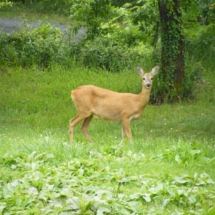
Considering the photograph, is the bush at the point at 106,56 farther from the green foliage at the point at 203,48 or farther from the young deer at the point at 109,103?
the young deer at the point at 109,103

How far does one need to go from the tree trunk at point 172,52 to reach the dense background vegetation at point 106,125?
2.0 inches

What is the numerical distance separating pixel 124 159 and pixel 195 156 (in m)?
0.96

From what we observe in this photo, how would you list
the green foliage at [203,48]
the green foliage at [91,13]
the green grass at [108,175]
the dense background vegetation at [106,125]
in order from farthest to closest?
the green foliage at [91,13] < the green foliage at [203,48] < the dense background vegetation at [106,125] < the green grass at [108,175]

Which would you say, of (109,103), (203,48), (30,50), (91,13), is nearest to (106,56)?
(91,13)

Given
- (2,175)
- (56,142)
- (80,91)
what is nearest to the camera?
(2,175)

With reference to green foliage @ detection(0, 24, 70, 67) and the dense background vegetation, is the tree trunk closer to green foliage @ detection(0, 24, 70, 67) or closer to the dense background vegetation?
the dense background vegetation

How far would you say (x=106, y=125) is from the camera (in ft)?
42.6

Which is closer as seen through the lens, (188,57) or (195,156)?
(195,156)

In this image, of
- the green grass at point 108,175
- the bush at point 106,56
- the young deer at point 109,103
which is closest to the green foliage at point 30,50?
the bush at point 106,56

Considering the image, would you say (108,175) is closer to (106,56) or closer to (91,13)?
(106,56)

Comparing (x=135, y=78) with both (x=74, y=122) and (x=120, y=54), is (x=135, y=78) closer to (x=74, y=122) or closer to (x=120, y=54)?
(x=120, y=54)

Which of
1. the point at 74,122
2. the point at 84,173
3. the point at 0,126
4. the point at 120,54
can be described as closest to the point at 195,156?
the point at 84,173

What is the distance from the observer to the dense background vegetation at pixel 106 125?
20.5 feet

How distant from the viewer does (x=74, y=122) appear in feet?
36.9
